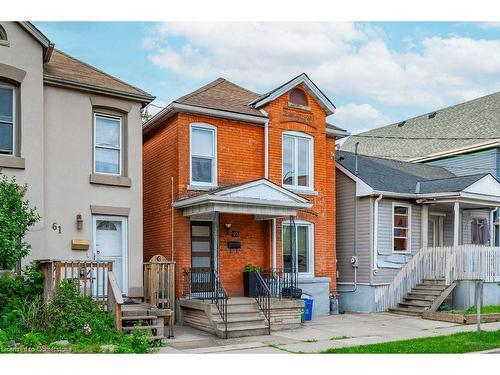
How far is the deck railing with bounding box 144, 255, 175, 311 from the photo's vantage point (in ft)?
44.6

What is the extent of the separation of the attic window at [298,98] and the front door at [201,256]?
180 inches

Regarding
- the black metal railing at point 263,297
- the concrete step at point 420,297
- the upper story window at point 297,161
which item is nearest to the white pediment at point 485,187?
the concrete step at point 420,297

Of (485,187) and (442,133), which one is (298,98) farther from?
(442,133)

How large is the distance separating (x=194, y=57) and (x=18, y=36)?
527cm

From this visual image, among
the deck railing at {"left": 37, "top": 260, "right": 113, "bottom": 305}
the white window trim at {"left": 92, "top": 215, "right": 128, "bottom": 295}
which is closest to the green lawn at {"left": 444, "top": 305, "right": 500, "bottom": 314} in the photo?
the white window trim at {"left": 92, "top": 215, "right": 128, "bottom": 295}

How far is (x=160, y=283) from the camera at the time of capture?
14453 mm

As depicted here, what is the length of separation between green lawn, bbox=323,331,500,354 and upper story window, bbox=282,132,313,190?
6.40 metres

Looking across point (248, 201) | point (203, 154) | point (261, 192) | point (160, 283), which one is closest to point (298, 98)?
point (203, 154)

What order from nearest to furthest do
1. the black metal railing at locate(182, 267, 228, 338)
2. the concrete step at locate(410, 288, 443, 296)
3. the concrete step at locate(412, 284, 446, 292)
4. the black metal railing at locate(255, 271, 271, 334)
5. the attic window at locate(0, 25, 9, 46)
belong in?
the attic window at locate(0, 25, 9, 46) → the black metal railing at locate(255, 271, 271, 334) → the black metal railing at locate(182, 267, 228, 338) → the concrete step at locate(410, 288, 443, 296) → the concrete step at locate(412, 284, 446, 292)

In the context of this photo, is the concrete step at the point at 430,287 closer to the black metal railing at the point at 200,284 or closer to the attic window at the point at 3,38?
the black metal railing at the point at 200,284

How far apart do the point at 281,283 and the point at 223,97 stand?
5.65 metres

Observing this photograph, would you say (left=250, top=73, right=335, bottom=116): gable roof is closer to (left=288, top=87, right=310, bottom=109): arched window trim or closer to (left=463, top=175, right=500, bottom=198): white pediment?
(left=288, top=87, right=310, bottom=109): arched window trim

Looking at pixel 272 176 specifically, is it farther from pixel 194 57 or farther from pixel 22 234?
pixel 22 234

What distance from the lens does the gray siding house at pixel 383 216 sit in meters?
19.0
